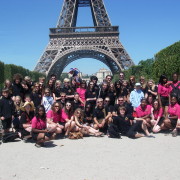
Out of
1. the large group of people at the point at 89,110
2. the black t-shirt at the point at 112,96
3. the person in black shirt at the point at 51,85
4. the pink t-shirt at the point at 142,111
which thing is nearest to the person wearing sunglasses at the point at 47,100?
the large group of people at the point at 89,110

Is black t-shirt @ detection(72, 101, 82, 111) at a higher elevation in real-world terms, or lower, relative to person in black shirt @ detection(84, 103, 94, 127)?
higher

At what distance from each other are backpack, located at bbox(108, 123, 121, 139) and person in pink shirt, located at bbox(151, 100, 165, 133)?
1.27m

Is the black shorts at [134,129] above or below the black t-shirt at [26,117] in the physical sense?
below

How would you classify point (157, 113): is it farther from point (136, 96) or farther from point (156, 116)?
point (136, 96)

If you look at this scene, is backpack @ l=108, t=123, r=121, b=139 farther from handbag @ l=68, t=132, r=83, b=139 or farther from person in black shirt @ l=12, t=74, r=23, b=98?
person in black shirt @ l=12, t=74, r=23, b=98

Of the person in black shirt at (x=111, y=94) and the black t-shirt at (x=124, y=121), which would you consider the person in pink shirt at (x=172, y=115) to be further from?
the person in black shirt at (x=111, y=94)

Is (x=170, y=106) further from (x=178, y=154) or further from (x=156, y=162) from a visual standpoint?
(x=156, y=162)

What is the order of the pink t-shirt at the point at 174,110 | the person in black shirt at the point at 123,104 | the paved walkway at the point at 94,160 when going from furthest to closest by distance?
the person in black shirt at the point at 123,104 → the pink t-shirt at the point at 174,110 → the paved walkway at the point at 94,160

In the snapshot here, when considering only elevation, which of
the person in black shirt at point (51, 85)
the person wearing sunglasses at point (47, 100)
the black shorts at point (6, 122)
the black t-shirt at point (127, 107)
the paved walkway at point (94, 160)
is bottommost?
the paved walkway at point (94, 160)

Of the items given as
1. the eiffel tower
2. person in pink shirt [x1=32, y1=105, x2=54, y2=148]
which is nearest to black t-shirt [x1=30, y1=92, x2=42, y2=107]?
person in pink shirt [x1=32, y1=105, x2=54, y2=148]

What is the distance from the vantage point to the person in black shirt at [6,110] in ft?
23.8

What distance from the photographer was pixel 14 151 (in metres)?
6.29

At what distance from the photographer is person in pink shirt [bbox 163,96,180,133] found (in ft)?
26.1

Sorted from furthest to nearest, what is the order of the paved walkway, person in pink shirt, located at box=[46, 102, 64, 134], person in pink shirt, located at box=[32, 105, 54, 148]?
1. person in pink shirt, located at box=[46, 102, 64, 134]
2. person in pink shirt, located at box=[32, 105, 54, 148]
3. the paved walkway
